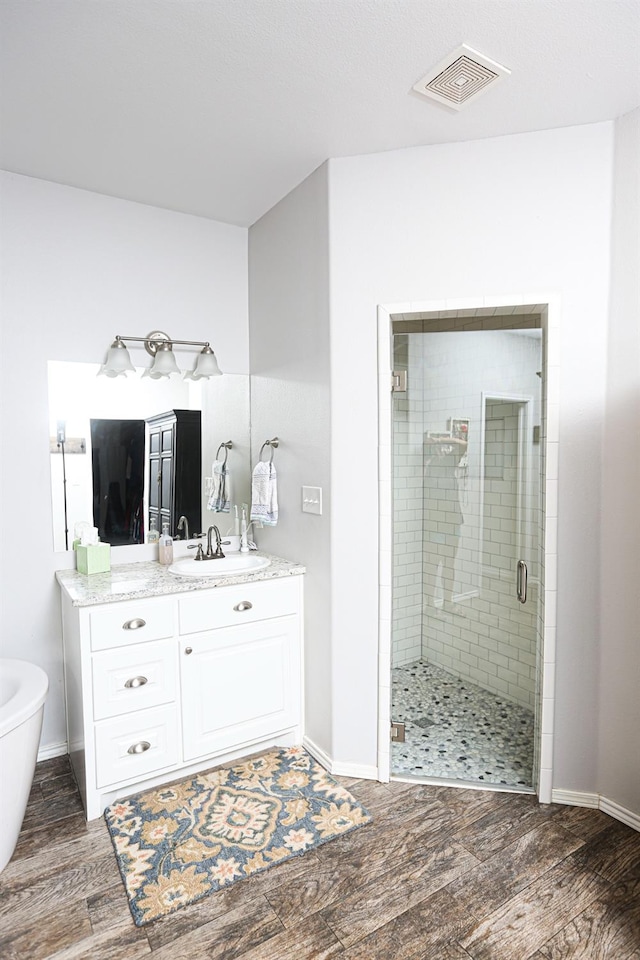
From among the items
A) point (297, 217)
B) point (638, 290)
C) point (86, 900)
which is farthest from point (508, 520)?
point (86, 900)

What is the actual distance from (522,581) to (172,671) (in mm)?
1656

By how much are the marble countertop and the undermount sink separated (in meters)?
0.05

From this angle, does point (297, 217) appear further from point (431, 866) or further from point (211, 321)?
point (431, 866)

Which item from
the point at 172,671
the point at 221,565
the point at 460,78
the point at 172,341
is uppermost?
the point at 460,78

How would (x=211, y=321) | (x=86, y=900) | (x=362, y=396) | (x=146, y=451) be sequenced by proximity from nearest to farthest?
(x=86, y=900) < (x=362, y=396) < (x=146, y=451) < (x=211, y=321)

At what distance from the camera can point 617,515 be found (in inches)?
88.2

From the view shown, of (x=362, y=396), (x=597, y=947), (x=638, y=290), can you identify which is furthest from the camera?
(x=362, y=396)

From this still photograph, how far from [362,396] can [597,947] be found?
6.75 ft

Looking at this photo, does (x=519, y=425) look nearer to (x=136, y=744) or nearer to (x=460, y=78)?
(x=460, y=78)

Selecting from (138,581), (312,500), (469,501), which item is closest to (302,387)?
(312,500)

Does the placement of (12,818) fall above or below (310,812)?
above

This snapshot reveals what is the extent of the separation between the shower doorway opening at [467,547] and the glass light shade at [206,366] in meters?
1.02

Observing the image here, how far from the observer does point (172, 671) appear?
2438 millimetres

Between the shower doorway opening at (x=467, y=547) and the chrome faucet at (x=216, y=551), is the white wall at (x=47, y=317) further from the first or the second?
the shower doorway opening at (x=467, y=547)
